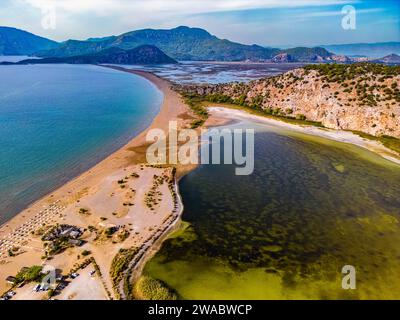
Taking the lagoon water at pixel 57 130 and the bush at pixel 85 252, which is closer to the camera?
the bush at pixel 85 252

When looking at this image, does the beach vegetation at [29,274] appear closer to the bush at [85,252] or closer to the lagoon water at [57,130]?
the bush at [85,252]

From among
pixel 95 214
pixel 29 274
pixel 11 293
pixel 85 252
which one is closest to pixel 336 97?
pixel 95 214

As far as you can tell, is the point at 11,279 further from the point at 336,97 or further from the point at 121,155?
the point at 336,97

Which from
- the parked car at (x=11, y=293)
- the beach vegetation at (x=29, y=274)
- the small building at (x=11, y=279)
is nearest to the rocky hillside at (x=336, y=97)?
the beach vegetation at (x=29, y=274)

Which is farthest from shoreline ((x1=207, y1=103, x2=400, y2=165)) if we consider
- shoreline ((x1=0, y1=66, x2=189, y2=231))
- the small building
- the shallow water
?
the small building

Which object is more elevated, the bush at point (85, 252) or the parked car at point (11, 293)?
the bush at point (85, 252)

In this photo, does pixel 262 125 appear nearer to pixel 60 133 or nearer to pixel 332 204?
pixel 332 204

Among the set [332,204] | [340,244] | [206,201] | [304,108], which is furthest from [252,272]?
[304,108]
